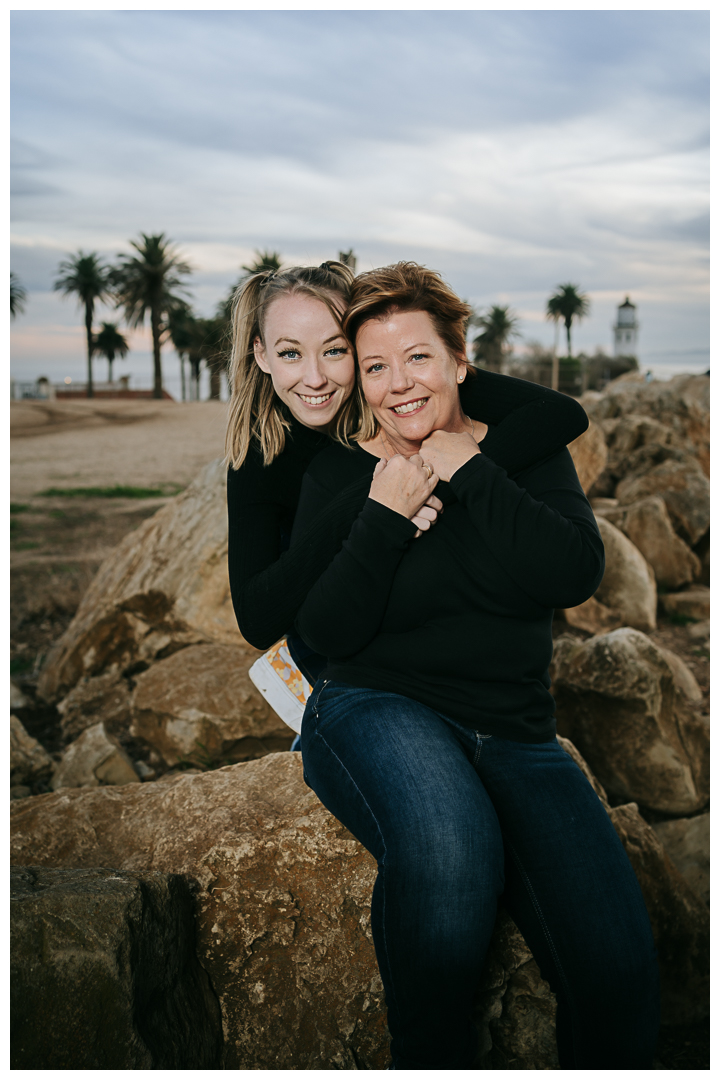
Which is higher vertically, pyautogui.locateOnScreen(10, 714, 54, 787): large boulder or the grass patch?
the grass patch

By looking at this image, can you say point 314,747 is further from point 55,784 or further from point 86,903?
point 55,784

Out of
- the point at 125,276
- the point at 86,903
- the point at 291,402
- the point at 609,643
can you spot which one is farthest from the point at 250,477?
the point at 125,276

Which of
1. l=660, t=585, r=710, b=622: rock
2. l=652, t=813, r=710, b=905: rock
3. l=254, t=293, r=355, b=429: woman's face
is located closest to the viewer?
l=254, t=293, r=355, b=429: woman's face

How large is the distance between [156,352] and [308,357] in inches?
1482

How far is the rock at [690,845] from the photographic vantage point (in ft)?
10.7

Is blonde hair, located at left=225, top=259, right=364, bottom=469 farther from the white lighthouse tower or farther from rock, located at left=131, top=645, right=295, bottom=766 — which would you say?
the white lighthouse tower

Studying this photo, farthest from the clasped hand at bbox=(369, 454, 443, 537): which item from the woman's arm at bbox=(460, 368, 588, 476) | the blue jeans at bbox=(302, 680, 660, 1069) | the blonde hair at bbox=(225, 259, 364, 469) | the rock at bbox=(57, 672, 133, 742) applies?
the rock at bbox=(57, 672, 133, 742)

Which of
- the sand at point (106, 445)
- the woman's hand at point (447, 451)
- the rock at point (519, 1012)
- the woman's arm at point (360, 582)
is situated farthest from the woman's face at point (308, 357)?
the sand at point (106, 445)

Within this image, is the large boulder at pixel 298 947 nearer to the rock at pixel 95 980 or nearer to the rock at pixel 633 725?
the rock at pixel 95 980

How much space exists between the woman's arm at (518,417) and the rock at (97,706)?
11.0ft

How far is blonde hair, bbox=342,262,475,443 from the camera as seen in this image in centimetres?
223

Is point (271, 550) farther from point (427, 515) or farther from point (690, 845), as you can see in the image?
point (690, 845)

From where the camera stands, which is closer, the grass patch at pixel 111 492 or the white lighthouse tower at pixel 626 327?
the grass patch at pixel 111 492

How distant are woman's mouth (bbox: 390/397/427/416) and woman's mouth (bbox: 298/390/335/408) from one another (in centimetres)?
26
